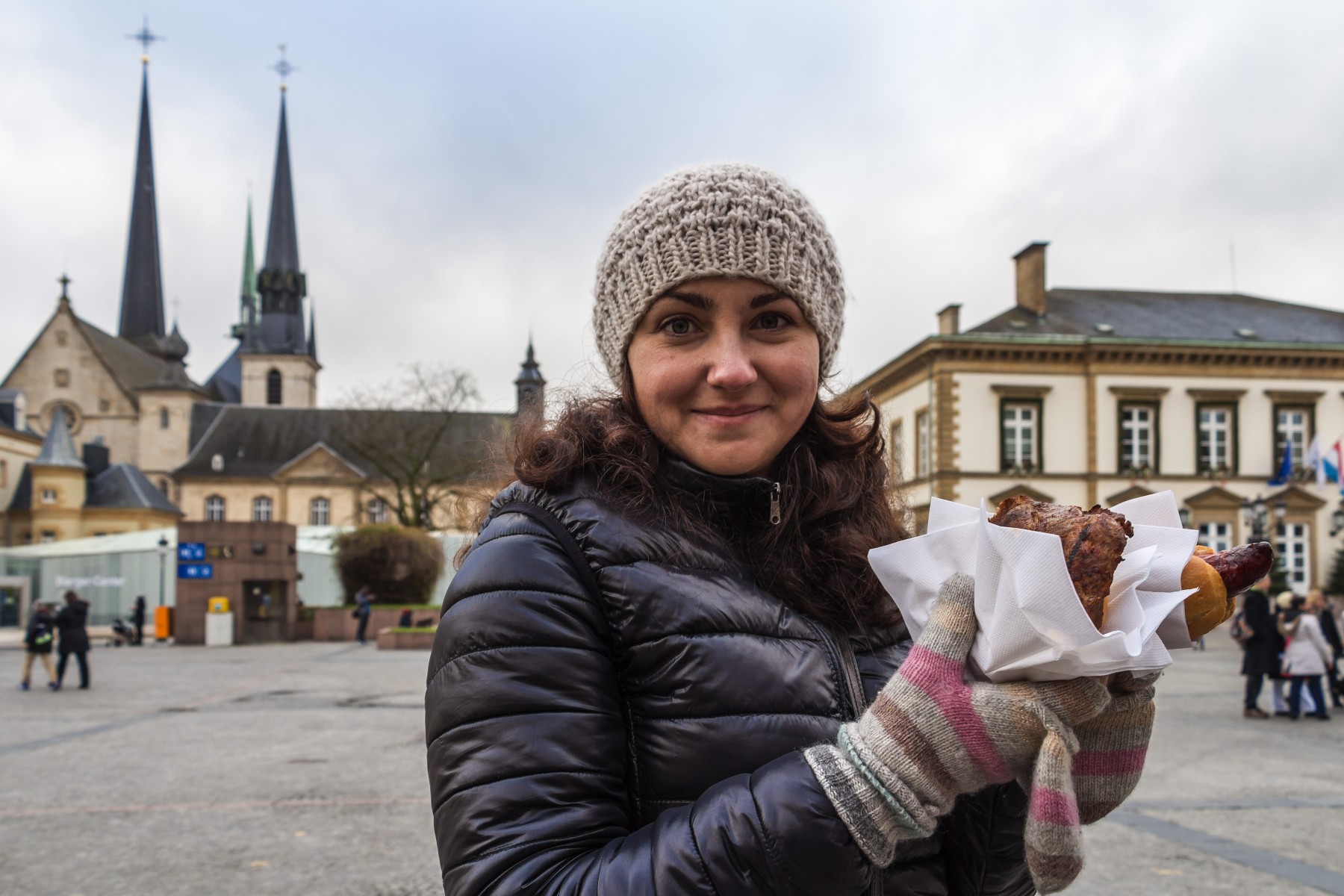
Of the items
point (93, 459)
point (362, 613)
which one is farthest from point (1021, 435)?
point (93, 459)

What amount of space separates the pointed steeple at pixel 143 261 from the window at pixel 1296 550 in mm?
83841

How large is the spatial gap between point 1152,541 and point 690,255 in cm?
81

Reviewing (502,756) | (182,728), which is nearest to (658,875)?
(502,756)

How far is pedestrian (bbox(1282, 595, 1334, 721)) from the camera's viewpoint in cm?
1258

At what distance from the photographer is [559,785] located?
1.37m

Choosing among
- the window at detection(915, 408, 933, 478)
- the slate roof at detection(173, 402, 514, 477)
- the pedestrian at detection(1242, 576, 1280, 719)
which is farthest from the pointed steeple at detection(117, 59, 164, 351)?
the pedestrian at detection(1242, 576, 1280, 719)

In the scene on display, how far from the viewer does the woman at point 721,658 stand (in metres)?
1.30

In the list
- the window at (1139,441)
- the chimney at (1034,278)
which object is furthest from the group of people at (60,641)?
the chimney at (1034,278)

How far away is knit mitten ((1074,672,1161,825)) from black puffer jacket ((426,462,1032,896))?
0.27 metres

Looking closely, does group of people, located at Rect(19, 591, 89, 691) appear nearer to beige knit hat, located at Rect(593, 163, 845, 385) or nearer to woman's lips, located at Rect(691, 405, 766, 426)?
beige knit hat, located at Rect(593, 163, 845, 385)

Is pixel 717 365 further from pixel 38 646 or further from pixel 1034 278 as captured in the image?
pixel 1034 278

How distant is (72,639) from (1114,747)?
1864 cm

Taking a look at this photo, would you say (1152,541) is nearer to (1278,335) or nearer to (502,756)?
(502,756)

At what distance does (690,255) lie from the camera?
1709 millimetres
